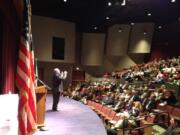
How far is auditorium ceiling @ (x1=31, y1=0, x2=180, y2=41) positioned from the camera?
42.2 ft

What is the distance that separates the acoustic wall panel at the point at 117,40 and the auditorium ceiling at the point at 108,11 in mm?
586

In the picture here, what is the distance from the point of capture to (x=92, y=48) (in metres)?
18.7

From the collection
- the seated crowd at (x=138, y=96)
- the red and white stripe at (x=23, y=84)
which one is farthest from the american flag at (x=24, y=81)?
the seated crowd at (x=138, y=96)

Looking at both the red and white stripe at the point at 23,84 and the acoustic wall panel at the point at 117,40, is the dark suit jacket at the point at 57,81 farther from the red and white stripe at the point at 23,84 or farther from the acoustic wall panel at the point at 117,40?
the acoustic wall panel at the point at 117,40

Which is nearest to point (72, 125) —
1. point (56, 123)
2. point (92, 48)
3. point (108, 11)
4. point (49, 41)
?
point (56, 123)

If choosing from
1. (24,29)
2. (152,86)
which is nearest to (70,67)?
(152,86)

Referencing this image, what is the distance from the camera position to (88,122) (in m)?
6.46

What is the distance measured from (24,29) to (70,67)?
14.5 metres

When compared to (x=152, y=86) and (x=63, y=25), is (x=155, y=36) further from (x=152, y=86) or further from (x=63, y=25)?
(x=152, y=86)

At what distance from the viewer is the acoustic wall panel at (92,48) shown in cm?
1855

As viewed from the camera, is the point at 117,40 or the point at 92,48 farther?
the point at 92,48

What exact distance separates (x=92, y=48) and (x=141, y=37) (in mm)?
3123

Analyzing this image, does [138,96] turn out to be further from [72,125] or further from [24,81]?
[24,81]

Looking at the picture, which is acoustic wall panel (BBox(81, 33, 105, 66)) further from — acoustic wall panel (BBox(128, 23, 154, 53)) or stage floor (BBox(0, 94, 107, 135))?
stage floor (BBox(0, 94, 107, 135))
